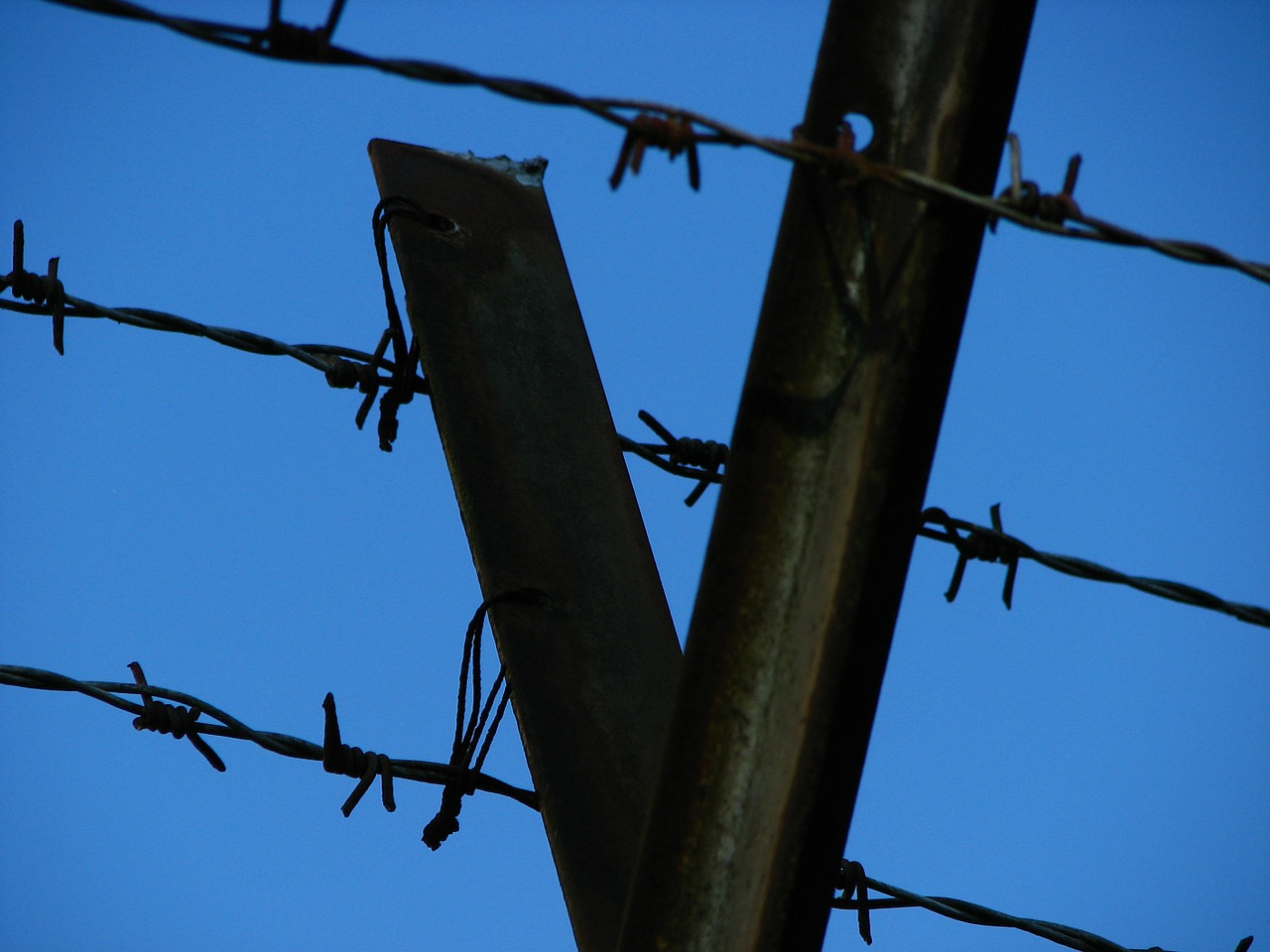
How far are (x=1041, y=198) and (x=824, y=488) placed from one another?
0.45 meters

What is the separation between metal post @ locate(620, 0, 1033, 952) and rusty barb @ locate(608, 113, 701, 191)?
0.26m

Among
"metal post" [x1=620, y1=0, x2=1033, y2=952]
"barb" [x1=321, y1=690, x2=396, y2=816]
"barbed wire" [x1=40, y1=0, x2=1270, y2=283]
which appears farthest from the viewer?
"barb" [x1=321, y1=690, x2=396, y2=816]

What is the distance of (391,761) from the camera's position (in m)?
2.12

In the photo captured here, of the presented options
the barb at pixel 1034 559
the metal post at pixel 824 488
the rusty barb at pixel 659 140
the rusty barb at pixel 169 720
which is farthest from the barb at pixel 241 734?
the rusty barb at pixel 659 140

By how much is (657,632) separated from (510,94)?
1.08m

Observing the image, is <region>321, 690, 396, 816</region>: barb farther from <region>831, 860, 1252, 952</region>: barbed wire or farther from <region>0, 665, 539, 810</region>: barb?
<region>831, 860, 1252, 952</region>: barbed wire

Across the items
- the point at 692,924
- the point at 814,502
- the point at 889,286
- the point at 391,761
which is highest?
the point at 889,286

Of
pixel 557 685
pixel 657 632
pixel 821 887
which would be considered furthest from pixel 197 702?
pixel 821 887

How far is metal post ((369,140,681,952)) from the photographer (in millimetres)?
2088

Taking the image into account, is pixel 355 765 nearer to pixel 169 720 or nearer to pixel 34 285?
pixel 169 720

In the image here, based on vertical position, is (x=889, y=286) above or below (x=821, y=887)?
above

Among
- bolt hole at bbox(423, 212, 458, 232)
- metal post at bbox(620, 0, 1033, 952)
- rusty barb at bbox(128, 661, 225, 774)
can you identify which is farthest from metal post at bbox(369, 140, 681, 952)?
rusty barb at bbox(128, 661, 225, 774)

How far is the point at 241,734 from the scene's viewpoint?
2.12 m

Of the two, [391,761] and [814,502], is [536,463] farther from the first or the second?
[814,502]
